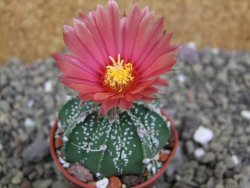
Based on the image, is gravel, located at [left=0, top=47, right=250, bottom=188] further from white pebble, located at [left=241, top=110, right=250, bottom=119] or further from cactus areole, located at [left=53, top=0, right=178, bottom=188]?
cactus areole, located at [left=53, top=0, right=178, bottom=188]

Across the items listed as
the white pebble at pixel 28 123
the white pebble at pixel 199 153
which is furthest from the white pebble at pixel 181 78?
the white pebble at pixel 28 123

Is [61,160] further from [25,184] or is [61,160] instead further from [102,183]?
[25,184]

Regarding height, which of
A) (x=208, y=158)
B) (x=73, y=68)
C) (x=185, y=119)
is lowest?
(x=208, y=158)

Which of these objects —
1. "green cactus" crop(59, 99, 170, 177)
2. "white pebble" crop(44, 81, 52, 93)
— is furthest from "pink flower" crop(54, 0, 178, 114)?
"white pebble" crop(44, 81, 52, 93)

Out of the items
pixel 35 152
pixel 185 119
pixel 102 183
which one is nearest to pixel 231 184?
pixel 185 119

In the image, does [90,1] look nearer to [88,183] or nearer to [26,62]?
[26,62]

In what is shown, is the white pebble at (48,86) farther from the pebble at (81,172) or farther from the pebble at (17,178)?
the pebble at (81,172)

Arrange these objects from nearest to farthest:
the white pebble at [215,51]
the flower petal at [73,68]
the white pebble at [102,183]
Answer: the flower petal at [73,68], the white pebble at [102,183], the white pebble at [215,51]
